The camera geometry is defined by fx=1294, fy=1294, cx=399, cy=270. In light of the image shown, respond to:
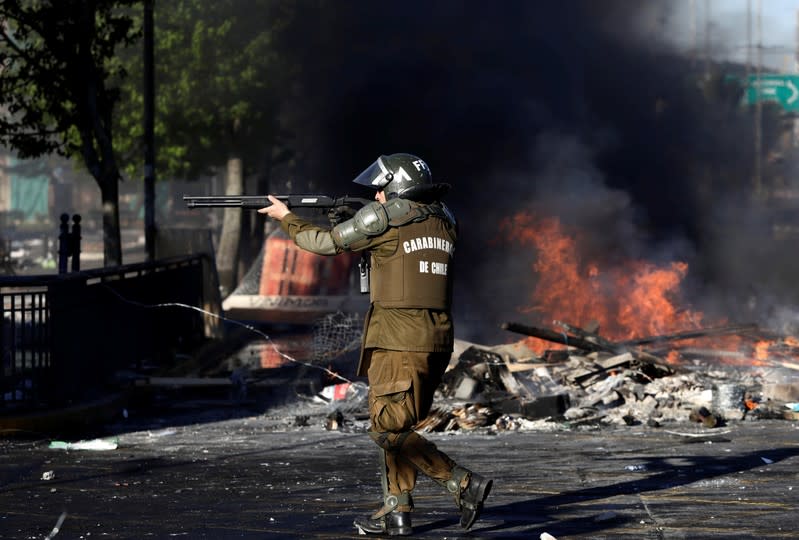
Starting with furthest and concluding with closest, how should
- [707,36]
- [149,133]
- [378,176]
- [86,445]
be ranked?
[707,36] < [149,133] < [86,445] < [378,176]

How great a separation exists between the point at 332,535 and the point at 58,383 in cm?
565

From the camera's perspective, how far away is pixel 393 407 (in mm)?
6500

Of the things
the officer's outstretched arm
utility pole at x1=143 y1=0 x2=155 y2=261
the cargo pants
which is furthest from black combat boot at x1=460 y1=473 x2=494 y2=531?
utility pole at x1=143 y1=0 x2=155 y2=261

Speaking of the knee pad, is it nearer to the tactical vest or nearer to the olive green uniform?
the olive green uniform

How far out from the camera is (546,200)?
23.8 m

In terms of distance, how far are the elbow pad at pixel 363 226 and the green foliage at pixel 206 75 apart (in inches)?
943

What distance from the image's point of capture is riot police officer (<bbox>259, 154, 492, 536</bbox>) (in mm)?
6492

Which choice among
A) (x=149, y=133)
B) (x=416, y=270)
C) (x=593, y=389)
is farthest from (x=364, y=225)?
(x=149, y=133)

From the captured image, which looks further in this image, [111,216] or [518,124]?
[518,124]

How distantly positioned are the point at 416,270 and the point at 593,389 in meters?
6.15

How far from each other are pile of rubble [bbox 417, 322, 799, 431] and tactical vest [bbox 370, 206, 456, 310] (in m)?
4.39

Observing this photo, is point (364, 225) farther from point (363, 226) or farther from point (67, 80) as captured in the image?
point (67, 80)

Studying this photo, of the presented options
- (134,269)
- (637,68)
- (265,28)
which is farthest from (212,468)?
(637,68)

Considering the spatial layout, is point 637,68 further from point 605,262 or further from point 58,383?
point 58,383
